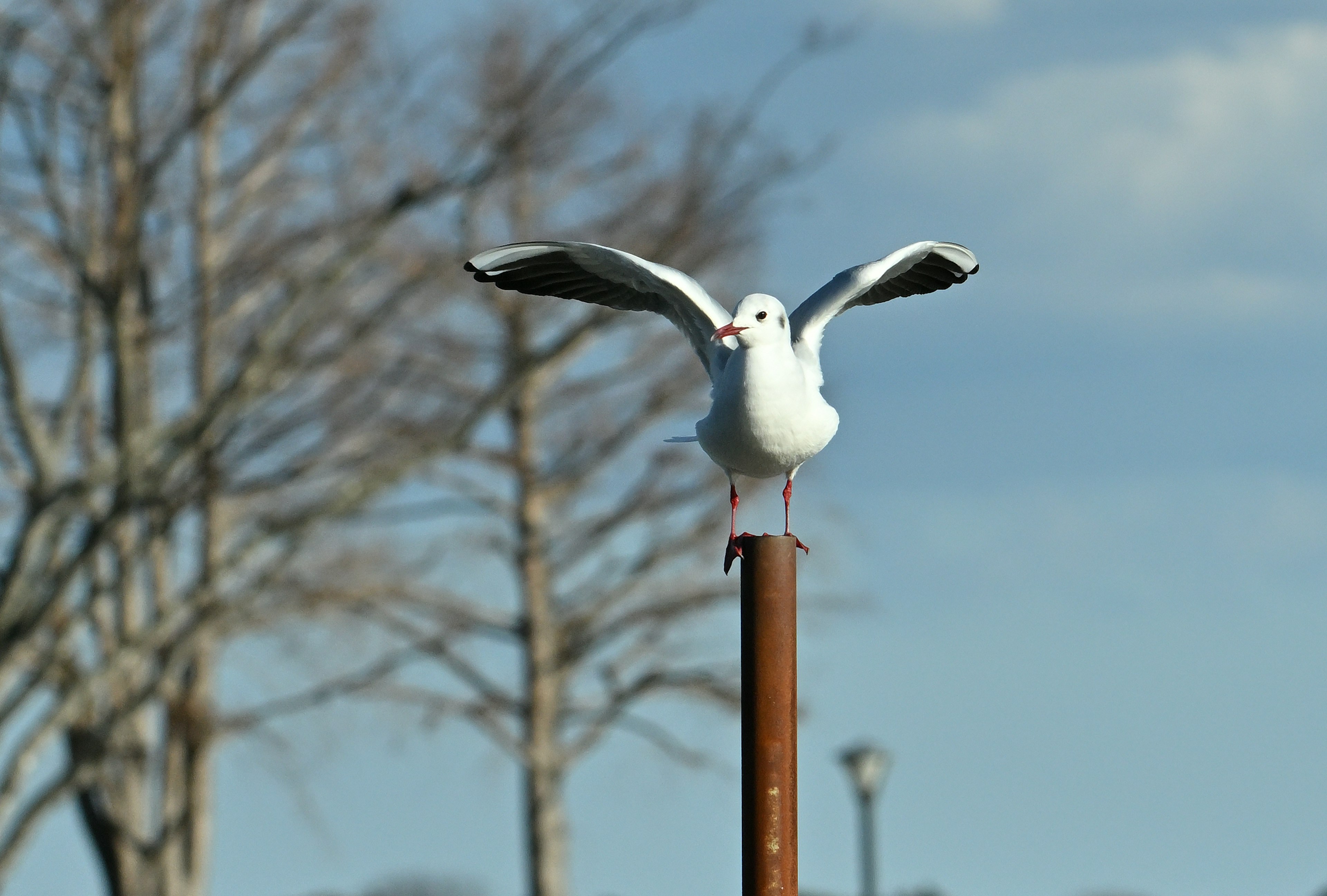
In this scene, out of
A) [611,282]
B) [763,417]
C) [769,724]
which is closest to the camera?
[769,724]

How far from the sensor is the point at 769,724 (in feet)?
13.5

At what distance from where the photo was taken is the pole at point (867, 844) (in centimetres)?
1479

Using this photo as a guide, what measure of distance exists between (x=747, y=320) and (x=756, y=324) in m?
0.02

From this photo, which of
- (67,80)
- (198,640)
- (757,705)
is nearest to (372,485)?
(198,640)

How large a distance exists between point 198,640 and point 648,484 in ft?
21.7

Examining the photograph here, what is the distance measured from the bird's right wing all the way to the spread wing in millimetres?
210

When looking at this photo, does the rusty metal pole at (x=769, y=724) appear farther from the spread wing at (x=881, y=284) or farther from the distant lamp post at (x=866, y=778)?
the distant lamp post at (x=866, y=778)

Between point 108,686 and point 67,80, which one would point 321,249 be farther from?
point 108,686

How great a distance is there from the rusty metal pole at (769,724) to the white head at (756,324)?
18.6 inches

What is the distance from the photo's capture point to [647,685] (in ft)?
55.1

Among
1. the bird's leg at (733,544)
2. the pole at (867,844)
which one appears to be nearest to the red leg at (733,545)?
the bird's leg at (733,544)

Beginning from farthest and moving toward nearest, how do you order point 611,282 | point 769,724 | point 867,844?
1. point 867,844
2. point 611,282
3. point 769,724

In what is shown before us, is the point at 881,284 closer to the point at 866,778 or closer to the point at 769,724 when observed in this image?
the point at 769,724

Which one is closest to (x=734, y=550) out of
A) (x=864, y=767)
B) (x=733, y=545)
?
(x=733, y=545)
